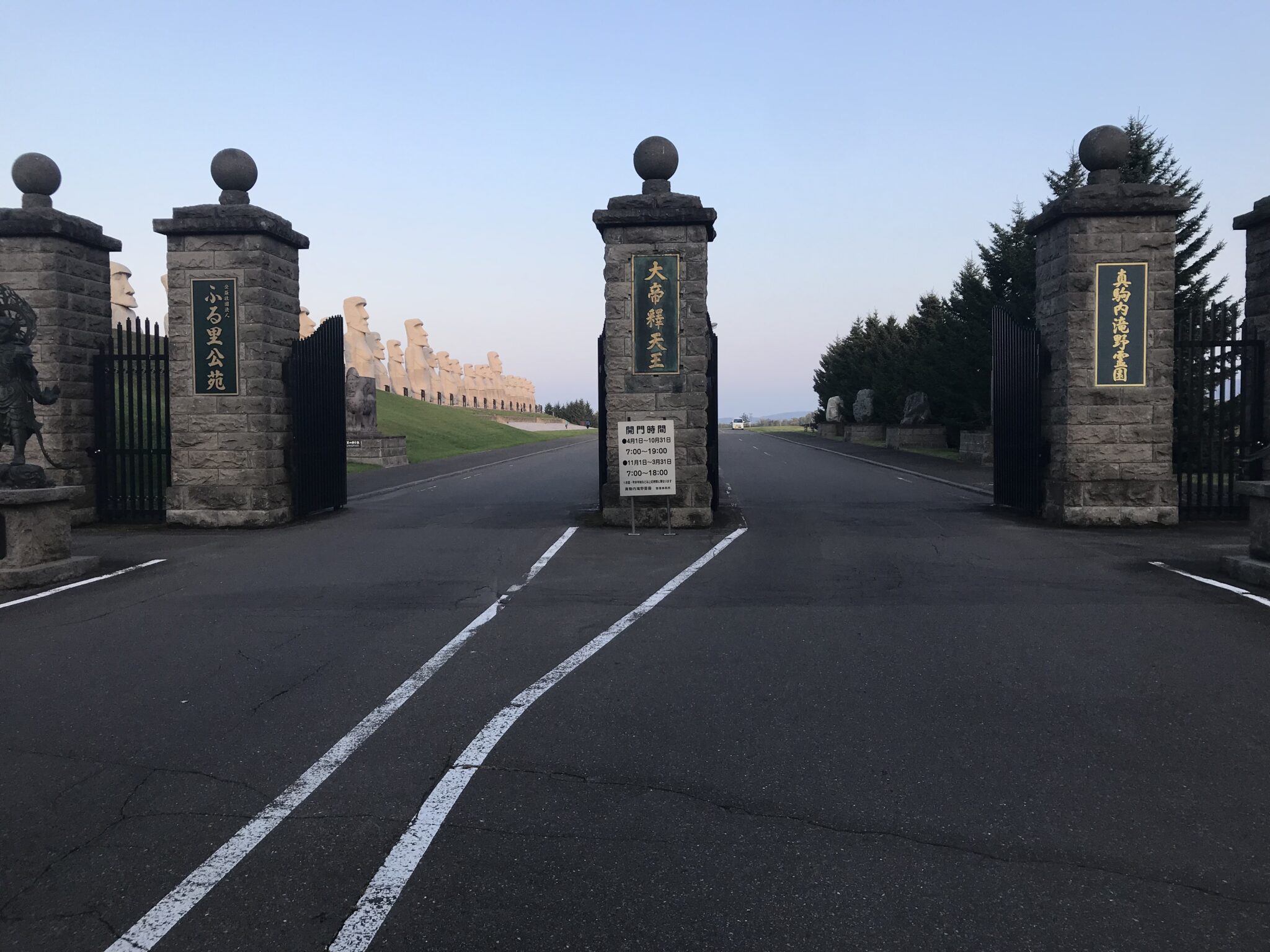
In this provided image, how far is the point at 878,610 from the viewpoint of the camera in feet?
24.0

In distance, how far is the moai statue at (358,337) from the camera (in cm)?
4816

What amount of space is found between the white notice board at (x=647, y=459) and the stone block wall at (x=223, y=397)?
519cm

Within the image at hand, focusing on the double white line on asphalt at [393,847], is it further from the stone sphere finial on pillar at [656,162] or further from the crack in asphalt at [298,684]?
the stone sphere finial on pillar at [656,162]

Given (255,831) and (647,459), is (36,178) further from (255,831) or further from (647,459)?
(255,831)

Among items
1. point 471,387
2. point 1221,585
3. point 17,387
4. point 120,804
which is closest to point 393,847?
point 120,804

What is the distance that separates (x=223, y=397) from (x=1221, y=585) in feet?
40.0

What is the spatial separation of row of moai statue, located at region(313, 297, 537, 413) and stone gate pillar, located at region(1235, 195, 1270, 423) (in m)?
23.5

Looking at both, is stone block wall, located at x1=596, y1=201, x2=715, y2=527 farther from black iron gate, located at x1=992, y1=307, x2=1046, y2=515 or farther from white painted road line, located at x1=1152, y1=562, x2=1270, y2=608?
white painted road line, located at x1=1152, y1=562, x2=1270, y2=608

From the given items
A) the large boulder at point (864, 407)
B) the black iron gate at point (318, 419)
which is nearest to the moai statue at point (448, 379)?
the large boulder at point (864, 407)

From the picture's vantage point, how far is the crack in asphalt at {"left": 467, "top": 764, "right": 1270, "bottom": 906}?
316cm

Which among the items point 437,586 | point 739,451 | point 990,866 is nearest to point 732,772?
point 990,866

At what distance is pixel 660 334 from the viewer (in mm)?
12156

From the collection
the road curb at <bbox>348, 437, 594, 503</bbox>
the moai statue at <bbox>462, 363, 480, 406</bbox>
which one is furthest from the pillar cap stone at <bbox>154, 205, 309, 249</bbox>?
the moai statue at <bbox>462, 363, 480, 406</bbox>

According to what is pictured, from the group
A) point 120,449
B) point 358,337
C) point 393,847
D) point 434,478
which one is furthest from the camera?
point 358,337
